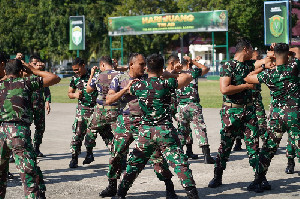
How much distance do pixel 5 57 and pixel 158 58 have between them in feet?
7.78

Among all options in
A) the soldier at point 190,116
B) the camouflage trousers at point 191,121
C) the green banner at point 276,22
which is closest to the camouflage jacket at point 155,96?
the soldier at point 190,116

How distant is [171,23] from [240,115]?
148 feet

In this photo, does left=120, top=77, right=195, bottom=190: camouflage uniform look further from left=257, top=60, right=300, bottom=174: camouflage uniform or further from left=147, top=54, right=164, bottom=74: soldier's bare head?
left=257, top=60, right=300, bottom=174: camouflage uniform

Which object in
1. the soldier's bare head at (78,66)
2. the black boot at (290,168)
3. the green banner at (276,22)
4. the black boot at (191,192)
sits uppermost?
the green banner at (276,22)

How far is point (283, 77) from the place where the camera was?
7227mm

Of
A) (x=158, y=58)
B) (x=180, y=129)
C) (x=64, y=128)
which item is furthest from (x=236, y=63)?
(x=64, y=128)

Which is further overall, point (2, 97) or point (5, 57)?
point (5, 57)

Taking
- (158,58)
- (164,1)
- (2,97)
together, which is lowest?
(2,97)

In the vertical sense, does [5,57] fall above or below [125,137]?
above

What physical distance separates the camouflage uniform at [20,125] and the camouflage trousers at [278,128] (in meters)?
3.32

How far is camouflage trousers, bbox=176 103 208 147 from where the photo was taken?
1016 cm

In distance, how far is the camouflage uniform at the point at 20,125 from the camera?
19.9 ft

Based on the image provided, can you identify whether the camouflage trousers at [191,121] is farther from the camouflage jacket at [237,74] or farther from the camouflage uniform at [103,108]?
the camouflage jacket at [237,74]

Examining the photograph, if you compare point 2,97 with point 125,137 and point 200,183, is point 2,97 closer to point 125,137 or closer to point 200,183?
point 125,137
